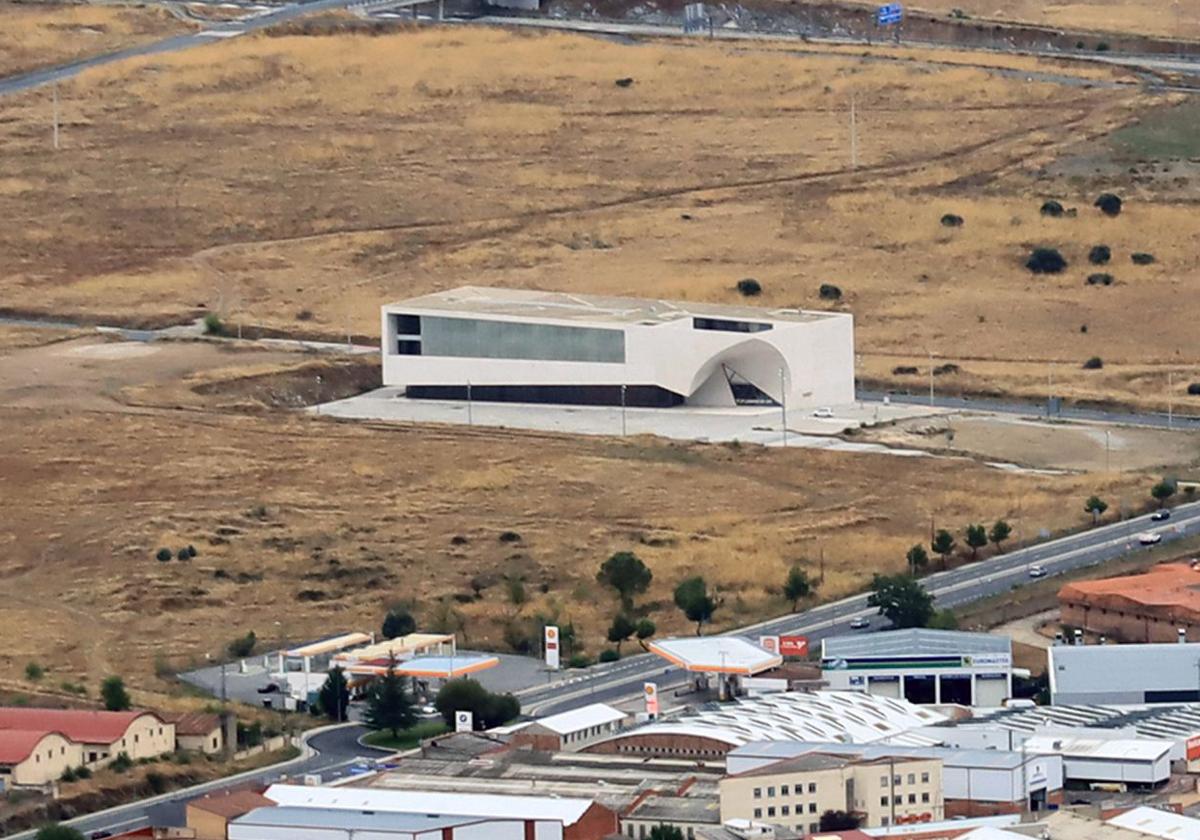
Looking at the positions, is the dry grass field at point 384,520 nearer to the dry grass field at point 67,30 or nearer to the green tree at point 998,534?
the green tree at point 998,534

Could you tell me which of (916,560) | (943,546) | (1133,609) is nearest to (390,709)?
(1133,609)

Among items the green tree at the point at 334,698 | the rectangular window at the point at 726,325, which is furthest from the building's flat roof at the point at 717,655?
the rectangular window at the point at 726,325

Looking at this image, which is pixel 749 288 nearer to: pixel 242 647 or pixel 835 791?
pixel 242 647

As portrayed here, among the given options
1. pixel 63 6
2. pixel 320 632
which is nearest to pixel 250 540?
pixel 320 632

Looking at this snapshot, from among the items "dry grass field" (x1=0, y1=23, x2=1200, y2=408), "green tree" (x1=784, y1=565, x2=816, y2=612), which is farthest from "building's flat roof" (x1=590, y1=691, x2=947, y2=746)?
"dry grass field" (x1=0, y1=23, x2=1200, y2=408)

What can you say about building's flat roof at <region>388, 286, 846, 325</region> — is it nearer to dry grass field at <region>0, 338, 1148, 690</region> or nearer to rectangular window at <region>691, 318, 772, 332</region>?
rectangular window at <region>691, 318, 772, 332</region>

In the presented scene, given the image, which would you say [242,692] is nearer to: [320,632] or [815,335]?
[320,632]
